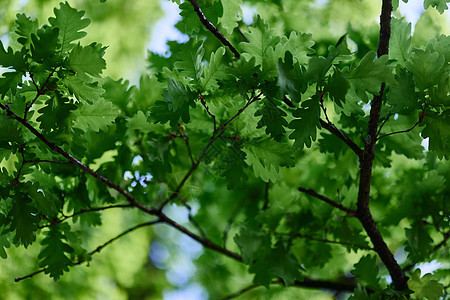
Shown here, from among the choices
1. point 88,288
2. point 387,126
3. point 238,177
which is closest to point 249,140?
point 238,177

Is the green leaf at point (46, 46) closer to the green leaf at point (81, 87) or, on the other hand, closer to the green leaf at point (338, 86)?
the green leaf at point (81, 87)

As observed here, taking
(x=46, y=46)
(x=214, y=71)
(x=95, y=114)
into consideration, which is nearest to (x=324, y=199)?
(x=214, y=71)

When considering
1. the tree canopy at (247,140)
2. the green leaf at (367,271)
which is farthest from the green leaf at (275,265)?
the green leaf at (367,271)

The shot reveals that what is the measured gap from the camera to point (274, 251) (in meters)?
1.06

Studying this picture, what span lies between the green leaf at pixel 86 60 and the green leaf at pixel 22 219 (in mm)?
271

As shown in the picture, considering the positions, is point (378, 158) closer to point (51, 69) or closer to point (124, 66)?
point (51, 69)

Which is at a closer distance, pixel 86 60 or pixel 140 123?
pixel 86 60

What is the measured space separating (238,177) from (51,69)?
1.42 feet

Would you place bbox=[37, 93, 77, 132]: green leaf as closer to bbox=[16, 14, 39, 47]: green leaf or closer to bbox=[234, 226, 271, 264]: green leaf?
bbox=[16, 14, 39, 47]: green leaf

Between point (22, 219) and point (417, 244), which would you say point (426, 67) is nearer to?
point (417, 244)

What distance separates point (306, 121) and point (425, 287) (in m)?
0.51

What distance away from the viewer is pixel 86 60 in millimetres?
794

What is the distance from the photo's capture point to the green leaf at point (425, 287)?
993 mm

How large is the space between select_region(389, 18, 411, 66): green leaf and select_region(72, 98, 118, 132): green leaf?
23.4 inches
